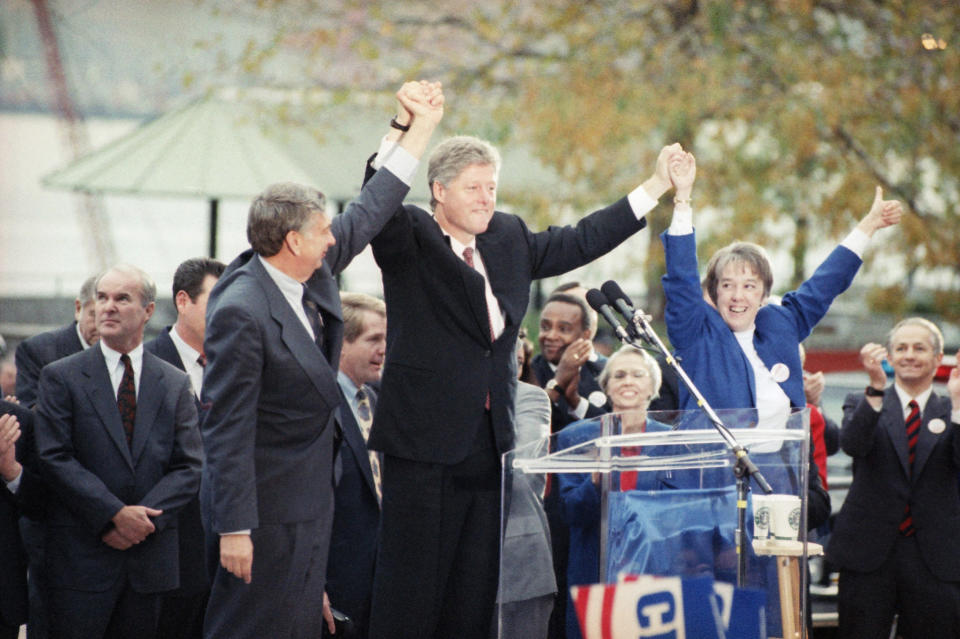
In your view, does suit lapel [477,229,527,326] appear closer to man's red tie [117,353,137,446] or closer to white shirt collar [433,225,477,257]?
white shirt collar [433,225,477,257]

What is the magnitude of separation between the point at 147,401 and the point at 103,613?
825 millimetres

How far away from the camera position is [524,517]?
13.0 feet

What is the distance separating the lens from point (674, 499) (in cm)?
383

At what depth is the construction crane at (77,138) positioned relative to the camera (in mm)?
16750

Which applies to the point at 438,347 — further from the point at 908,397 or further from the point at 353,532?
the point at 908,397

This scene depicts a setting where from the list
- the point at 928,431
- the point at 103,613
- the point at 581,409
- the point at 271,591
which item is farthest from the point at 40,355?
the point at 928,431

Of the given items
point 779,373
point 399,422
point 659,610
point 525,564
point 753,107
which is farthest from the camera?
point 753,107

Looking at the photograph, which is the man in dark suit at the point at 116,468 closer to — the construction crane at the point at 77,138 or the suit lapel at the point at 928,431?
the suit lapel at the point at 928,431

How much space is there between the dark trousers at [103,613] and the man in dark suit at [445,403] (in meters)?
1.27

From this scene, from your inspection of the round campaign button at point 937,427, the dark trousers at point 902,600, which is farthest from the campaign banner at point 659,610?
the round campaign button at point 937,427

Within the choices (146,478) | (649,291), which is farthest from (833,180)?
(146,478)

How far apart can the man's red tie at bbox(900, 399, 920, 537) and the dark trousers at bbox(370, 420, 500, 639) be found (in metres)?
2.62

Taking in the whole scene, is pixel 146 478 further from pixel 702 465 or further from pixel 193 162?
pixel 193 162

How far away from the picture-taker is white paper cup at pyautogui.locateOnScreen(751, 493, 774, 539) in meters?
3.85
